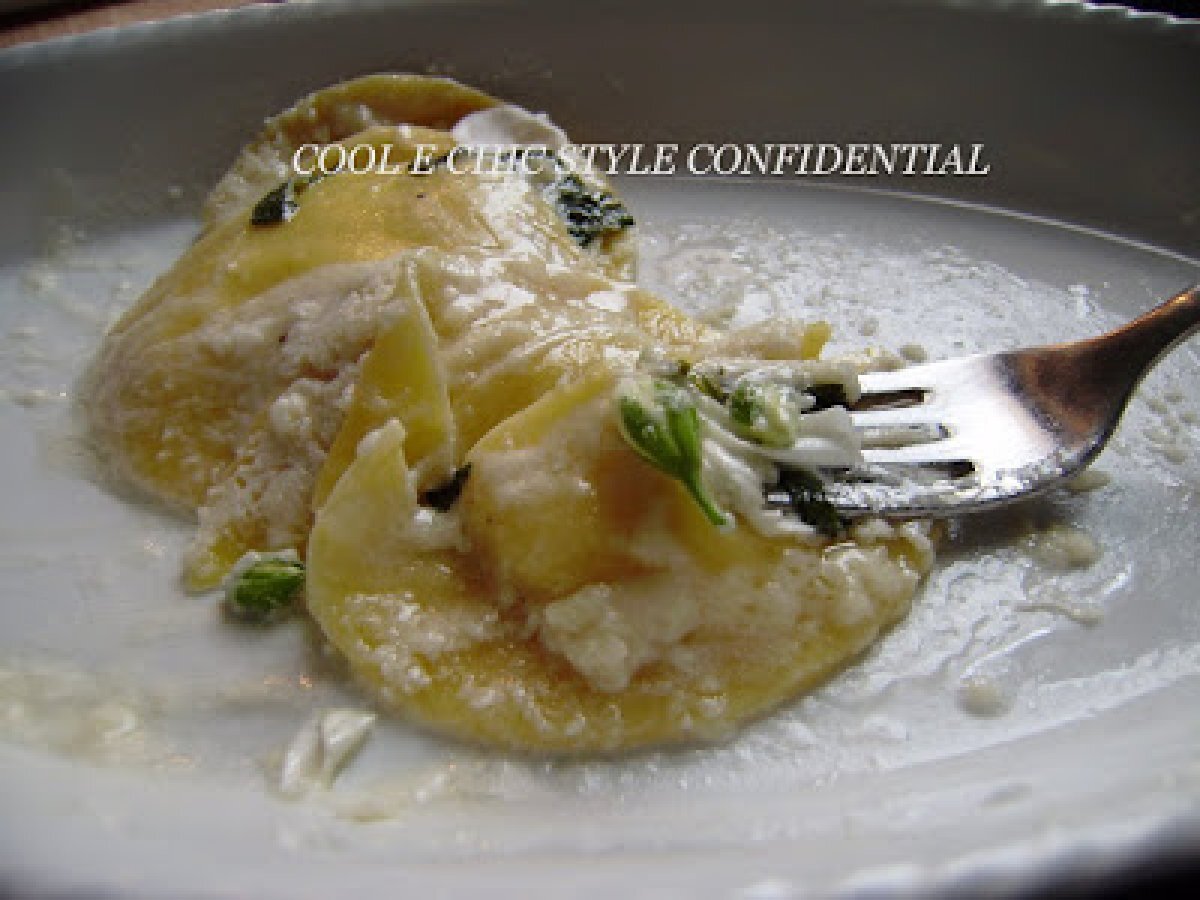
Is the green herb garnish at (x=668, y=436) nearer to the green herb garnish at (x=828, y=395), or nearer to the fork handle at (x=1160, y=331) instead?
the green herb garnish at (x=828, y=395)

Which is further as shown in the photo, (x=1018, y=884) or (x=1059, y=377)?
(x=1059, y=377)

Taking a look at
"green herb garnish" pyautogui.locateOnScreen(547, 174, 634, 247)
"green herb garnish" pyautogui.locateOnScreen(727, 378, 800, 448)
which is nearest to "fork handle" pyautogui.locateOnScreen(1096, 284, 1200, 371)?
"green herb garnish" pyautogui.locateOnScreen(727, 378, 800, 448)

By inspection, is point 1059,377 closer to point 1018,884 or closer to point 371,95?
point 1018,884

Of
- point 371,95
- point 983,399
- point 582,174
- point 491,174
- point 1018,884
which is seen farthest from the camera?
point 371,95

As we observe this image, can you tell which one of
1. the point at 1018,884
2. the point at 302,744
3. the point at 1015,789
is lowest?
the point at 302,744

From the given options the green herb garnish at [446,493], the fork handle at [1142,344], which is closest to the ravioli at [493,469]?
the green herb garnish at [446,493]

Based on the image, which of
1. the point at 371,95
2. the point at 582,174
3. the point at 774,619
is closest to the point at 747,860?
the point at 774,619

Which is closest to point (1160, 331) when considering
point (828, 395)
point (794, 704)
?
point (828, 395)

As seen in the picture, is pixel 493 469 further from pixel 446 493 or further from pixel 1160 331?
pixel 1160 331

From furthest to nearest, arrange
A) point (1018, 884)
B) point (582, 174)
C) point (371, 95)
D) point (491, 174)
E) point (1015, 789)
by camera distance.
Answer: point (371, 95) → point (582, 174) → point (491, 174) → point (1015, 789) → point (1018, 884)
